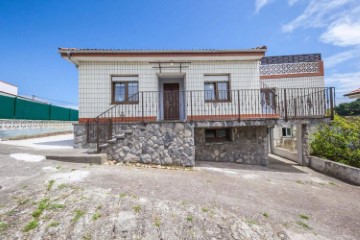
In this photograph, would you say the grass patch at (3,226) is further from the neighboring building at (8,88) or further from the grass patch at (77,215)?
the neighboring building at (8,88)

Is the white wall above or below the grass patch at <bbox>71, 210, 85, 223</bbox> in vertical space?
above

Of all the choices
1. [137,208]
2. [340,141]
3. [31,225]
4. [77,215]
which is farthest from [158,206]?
[340,141]

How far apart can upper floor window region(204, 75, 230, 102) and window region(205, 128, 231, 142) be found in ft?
4.62

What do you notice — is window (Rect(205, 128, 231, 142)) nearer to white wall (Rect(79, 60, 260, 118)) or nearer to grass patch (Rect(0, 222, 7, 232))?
white wall (Rect(79, 60, 260, 118))

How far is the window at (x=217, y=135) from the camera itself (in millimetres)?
7871

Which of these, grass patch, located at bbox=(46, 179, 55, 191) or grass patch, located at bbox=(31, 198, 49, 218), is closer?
grass patch, located at bbox=(31, 198, 49, 218)

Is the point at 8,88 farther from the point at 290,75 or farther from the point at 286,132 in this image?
the point at 286,132

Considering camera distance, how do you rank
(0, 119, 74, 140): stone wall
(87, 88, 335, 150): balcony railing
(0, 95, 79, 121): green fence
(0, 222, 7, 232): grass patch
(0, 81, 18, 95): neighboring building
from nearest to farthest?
(0, 222, 7, 232): grass patch < (87, 88, 335, 150): balcony railing < (0, 119, 74, 140): stone wall < (0, 95, 79, 121): green fence < (0, 81, 18, 95): neighboring building

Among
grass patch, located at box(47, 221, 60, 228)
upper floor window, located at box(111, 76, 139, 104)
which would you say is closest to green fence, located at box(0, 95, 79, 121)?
upper floor window, located at box(111, 76, 139, 104)

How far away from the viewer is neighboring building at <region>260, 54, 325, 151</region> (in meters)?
10.7

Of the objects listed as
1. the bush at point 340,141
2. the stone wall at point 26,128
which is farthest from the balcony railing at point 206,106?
the stone wall at point 26,128

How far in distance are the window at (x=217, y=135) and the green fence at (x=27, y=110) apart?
1203 centimetres

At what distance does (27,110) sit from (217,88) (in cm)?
1321

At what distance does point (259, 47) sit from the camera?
783cm
